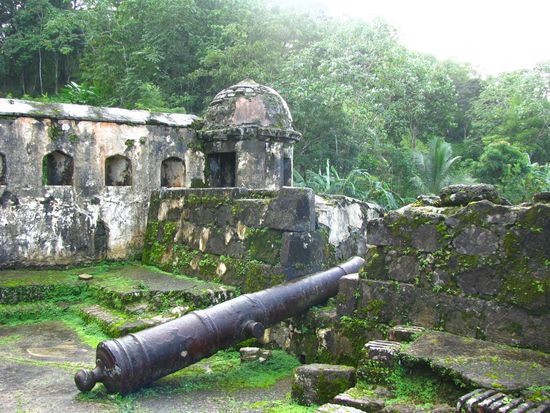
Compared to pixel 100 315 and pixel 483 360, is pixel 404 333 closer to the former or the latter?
pixel 483 360

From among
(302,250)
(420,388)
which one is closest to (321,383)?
(420,388)

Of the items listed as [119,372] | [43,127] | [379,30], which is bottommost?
[119,372]

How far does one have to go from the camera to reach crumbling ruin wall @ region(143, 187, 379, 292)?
19.2 feet

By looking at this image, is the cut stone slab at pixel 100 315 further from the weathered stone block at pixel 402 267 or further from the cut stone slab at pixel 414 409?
the cut stone slab at pixel 414 409

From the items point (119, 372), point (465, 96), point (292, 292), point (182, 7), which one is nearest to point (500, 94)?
point (465, 96)

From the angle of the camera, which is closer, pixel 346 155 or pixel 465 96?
pixel 346 155

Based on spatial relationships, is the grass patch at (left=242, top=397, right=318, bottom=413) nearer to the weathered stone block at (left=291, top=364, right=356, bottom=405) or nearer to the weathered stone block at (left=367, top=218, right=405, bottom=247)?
the weathered stone block at (left=291, top=364, right=356, bottom=405)

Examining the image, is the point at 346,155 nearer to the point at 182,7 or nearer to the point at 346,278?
the point at 182,7

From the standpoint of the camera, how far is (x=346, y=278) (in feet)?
16.0

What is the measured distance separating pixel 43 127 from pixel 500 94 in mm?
24337

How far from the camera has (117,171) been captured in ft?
30.3

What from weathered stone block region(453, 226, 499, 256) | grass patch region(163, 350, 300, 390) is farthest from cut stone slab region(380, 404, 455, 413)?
grass patch region(163, 350, 300, 390)

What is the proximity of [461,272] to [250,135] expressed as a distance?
5.86 meters

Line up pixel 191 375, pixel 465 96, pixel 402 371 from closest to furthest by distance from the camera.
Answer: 1. pixel 402 371
2. pixel 191 375
3. pixel 465 96
